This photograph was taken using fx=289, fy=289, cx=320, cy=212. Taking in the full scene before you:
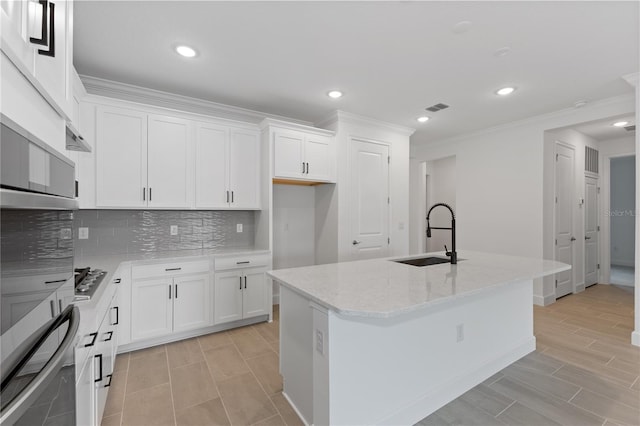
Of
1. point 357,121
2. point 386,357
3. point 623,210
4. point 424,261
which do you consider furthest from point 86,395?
point 623,210

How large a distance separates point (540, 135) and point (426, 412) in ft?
13.4

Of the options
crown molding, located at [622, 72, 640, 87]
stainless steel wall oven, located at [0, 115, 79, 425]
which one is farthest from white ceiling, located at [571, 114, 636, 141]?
stainless steel wall oven, located at [0, 115, 79, 425]

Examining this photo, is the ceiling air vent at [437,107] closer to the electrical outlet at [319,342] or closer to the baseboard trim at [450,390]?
the baseboard trim at [450,390]

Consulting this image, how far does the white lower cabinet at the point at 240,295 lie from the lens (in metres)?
3.21

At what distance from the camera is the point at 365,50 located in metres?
2.45

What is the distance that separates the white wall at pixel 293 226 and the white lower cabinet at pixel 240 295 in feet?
2.21

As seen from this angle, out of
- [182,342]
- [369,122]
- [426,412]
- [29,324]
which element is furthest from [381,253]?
[29,324]

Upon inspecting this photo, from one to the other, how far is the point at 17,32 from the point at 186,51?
2044 millimetres

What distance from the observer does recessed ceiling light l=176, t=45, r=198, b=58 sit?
239 centimetres

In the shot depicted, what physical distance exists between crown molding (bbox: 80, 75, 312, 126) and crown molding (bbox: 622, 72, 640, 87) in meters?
3.86

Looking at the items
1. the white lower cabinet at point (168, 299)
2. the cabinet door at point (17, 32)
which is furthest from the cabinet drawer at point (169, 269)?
the cabinet door at point (17, 32)

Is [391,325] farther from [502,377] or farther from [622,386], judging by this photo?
[622,386]

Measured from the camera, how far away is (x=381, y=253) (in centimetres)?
438

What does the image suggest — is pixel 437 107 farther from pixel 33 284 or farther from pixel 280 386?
pixel 33 284
